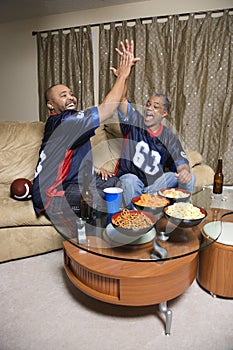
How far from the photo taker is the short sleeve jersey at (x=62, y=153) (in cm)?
201

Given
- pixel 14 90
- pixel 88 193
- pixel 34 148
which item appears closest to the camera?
pixel 88 193

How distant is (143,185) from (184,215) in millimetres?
960

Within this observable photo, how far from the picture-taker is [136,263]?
1416 millimetres

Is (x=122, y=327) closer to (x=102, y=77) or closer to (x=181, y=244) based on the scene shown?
(x=181, y=244)

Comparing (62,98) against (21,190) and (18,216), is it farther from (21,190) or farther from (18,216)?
(18,216)

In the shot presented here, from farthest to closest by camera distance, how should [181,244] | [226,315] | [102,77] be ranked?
1. [102,77]
2. [226,315]
3. [181,244]

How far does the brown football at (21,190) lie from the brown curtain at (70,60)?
96.6 inches

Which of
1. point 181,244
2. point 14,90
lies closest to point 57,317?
point 181,244

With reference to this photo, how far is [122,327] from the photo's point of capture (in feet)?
4.84

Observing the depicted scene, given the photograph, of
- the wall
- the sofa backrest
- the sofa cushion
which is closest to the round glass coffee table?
the sofa cushion

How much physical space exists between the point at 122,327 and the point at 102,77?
3.48 metres

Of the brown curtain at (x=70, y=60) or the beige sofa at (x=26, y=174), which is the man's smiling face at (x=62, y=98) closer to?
the beige sofa at (x=26, y=174)

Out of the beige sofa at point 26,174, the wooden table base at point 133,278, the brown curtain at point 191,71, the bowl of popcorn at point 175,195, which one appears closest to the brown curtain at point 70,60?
the brown curtain at point 191,71

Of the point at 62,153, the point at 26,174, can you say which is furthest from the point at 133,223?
the point at 26,174
